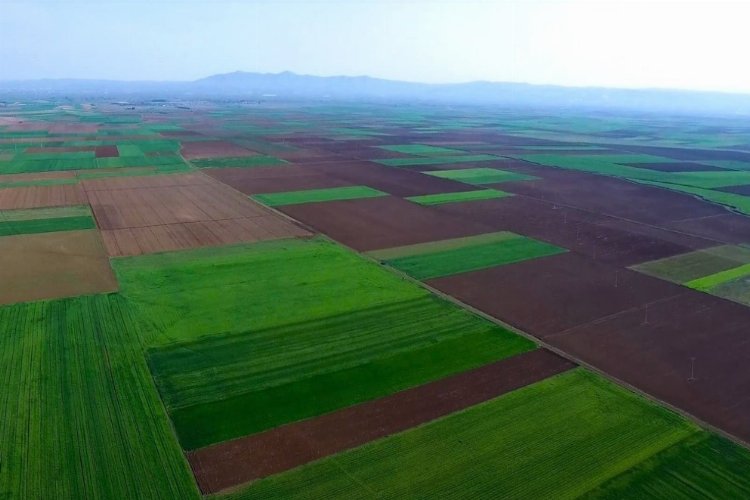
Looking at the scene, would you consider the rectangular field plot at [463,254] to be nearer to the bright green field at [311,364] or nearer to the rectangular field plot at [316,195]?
the bright green field at [311,364]

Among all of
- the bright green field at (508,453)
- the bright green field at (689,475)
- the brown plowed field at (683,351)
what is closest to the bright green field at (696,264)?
the brown plowed field at (683,351)

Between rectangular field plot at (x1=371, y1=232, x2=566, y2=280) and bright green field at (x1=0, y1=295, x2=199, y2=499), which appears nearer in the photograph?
bright green field at (x1=0, y1=295, x2=199, y2=499)

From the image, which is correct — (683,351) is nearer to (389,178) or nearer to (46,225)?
(46,225)

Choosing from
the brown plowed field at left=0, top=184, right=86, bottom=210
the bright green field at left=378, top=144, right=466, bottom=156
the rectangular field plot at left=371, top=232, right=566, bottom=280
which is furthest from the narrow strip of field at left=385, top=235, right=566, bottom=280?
the bright green field at left=378, top=144, right=466, bottom=156

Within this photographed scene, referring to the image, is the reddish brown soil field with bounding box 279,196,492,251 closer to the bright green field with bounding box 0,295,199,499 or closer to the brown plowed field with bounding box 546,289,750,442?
the brown plowed field with bounding box 546,289,750,442

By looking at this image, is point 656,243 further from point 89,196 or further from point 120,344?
point 89,196
